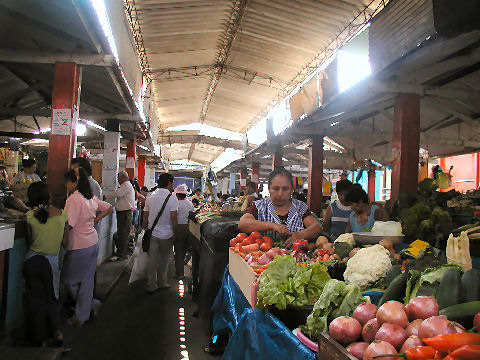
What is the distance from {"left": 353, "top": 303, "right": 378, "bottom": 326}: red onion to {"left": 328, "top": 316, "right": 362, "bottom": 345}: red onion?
6 centimetres

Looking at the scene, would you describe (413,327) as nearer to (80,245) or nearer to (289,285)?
(289,285)

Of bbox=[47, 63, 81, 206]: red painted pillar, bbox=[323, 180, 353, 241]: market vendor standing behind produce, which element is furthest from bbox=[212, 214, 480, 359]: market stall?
bbox=[47, 63, 81, 206]: red painted pillar

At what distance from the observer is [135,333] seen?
4.55 metres

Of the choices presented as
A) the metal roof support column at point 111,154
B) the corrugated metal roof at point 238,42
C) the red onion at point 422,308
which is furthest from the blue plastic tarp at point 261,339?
the metal roof support column at point 111,154

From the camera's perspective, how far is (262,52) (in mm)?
10398

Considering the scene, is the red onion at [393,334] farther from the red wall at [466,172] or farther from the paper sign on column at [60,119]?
the red wall at [466,172]

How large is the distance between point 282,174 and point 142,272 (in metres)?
3.75

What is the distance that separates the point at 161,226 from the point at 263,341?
4642 mm

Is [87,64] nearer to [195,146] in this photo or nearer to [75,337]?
[75,337]

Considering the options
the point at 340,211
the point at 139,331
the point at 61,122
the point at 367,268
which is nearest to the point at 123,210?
the point at 61,122

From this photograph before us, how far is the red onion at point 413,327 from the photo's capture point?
56.6 inches

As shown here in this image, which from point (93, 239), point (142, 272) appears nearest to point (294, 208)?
point (93, 239)

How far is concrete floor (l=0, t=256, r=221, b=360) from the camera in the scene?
12.9ft

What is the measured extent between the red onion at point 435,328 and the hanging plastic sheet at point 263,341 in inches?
19.7
